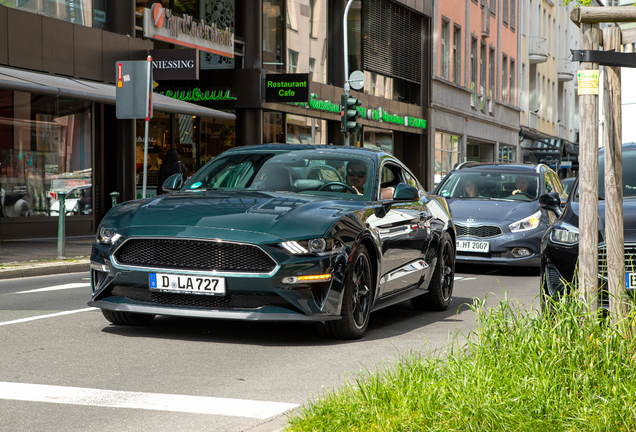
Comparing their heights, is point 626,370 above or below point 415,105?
below

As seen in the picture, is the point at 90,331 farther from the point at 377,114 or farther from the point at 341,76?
the point at 377,114

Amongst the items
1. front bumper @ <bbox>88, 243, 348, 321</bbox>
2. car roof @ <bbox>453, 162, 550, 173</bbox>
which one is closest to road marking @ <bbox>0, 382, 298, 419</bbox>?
front bumper @ <bbox>88, 243, 348, 321</bbox>

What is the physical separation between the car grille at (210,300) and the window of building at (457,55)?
4039 cm

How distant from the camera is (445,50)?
4416 centimetres

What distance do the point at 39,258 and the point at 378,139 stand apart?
24880mm

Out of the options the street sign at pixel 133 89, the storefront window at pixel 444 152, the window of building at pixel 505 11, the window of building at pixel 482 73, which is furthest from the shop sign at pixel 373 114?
the window of building at pixel 505 11

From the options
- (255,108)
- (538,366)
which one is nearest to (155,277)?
(538,366)

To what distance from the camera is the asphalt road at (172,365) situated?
181 inches

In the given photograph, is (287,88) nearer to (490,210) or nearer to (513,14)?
(490,210)

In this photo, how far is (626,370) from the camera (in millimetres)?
4410

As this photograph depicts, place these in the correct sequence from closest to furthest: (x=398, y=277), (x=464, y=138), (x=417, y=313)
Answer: (x=398, y=277), (x=417, y=313), (x=464, y=138)

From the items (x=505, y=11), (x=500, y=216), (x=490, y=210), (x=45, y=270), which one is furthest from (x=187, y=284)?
(x=505, y=11)

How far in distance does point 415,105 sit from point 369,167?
32782 millimetres

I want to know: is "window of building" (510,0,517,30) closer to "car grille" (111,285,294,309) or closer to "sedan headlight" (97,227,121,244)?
"sedan headlight" (97,227,121,244)
